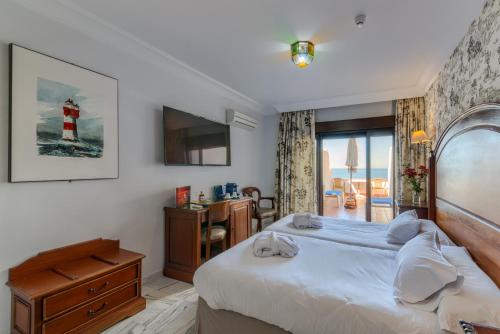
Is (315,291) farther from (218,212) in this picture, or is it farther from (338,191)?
(338,191)

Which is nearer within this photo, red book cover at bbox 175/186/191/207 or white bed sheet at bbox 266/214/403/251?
white bed sheet at bbox 266/214/403/251

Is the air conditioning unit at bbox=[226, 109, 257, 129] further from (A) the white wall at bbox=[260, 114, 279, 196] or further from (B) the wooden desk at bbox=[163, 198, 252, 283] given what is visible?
(B) the wooden desk at bbox=[163, 198, 252, 283]

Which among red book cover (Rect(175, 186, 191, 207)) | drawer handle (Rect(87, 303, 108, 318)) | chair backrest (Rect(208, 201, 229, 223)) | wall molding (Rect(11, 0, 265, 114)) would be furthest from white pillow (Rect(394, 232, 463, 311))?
wall molding (Rect(11, 0, 265, 114))

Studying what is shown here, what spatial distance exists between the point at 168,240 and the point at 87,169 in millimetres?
1231

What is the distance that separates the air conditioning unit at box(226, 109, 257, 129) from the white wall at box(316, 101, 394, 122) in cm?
136

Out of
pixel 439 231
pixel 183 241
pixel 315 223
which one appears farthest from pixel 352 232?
pixel 183 241

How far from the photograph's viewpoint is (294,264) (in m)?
1.74

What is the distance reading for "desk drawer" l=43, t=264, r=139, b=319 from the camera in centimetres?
158

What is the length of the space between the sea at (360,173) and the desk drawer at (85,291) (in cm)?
397

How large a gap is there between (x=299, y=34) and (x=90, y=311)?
9.48 ft

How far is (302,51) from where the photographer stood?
2.41 metres

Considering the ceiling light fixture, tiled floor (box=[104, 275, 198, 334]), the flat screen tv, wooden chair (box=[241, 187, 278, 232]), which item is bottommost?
tiled floor (box=[104, 275, 198, 334])

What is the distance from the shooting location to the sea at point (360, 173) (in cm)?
443

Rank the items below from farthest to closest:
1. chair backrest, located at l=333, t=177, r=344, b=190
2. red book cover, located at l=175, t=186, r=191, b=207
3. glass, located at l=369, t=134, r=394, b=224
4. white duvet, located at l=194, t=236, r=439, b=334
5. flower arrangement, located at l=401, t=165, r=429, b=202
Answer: chair backrest, located at l=333, t=177, r=344, b=190 → glass, located at l=369, t=134, r=394, b=224 → flower arrangement, located at l=401, t=165, r=429, b=202 → red book cover, located at l=175, t=186, r=191, b=207 → white duvet, located at l=194, t=236, r=439, b=334
